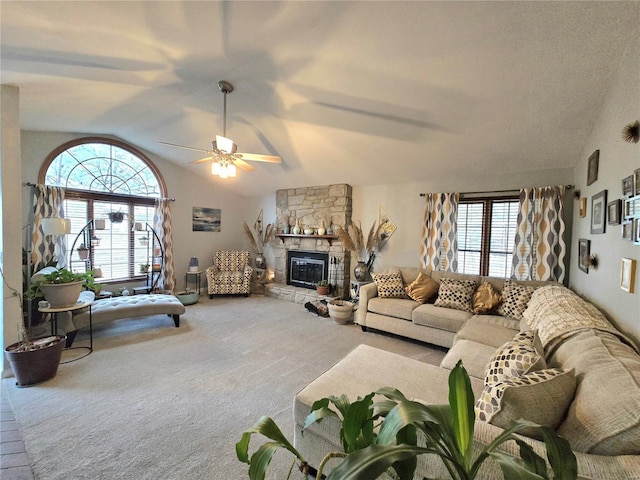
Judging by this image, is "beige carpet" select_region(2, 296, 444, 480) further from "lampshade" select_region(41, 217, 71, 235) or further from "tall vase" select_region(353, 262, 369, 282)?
"lampshade" select_region(41, 217, 71, 235)

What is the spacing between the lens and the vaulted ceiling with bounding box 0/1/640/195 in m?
1.81

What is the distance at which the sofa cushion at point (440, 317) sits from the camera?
317 centimetres

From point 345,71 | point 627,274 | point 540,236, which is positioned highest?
point 345,71

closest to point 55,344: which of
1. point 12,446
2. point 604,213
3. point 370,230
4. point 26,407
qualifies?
point 26,407

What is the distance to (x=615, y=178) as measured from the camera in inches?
81.4

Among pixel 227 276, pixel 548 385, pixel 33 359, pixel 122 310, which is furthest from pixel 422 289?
pixel 33 359

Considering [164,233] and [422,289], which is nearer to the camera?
[422,289]

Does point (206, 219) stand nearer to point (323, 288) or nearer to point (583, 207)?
point (323, 288)

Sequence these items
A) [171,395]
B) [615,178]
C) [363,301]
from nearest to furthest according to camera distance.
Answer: [615,178]
[171,395]
[363,301]

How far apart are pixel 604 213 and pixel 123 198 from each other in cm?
663

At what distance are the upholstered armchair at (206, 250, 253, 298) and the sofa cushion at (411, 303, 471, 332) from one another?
368cm

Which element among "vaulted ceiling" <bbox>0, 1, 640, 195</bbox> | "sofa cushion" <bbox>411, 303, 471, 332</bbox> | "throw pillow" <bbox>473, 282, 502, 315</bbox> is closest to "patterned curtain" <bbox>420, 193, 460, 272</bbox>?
"vaulted ceiling" <bbox>0, 1, 640, 195</bbox>

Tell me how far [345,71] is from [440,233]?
114 inches

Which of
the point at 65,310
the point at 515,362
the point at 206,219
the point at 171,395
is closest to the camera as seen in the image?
the point at 515,362
